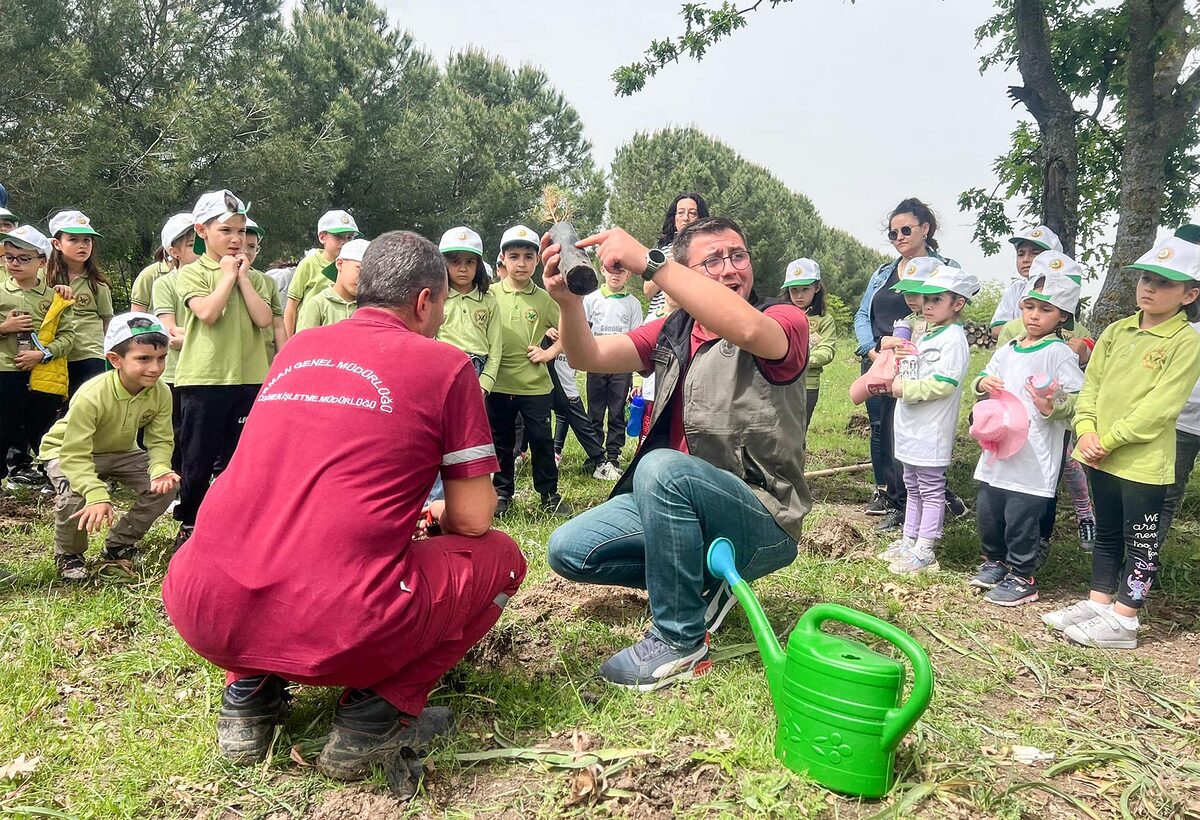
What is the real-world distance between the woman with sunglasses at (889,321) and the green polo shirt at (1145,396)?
1594 mm

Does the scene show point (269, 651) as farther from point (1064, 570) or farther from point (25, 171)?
point (25, 171)

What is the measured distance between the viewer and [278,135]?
18375 mm

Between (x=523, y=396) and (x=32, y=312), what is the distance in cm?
354

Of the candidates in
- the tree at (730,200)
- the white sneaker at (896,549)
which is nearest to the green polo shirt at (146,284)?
the white sneaker at (896,549)

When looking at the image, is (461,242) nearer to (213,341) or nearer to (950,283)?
(213,341)

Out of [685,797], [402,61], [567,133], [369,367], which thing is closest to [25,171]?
[369,367]

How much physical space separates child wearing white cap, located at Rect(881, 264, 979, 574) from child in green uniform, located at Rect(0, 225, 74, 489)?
588 cm

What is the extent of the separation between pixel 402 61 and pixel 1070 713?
2915cm

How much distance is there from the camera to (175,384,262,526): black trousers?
486 centimetres

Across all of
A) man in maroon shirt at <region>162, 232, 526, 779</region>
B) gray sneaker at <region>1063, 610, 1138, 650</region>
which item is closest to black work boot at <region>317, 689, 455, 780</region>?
man in maroon shirt at <region>162, 232, 526, 779</region>

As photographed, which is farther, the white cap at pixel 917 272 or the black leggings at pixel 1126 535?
the white cap at pixel 917 272

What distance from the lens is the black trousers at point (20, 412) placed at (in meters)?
5.70

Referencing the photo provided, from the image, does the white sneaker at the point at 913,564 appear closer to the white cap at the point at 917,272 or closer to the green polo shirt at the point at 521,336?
the white cap at the point at 917,272

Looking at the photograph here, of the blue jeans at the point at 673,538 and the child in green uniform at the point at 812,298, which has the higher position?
the child in green uniform at the point at 812,298
